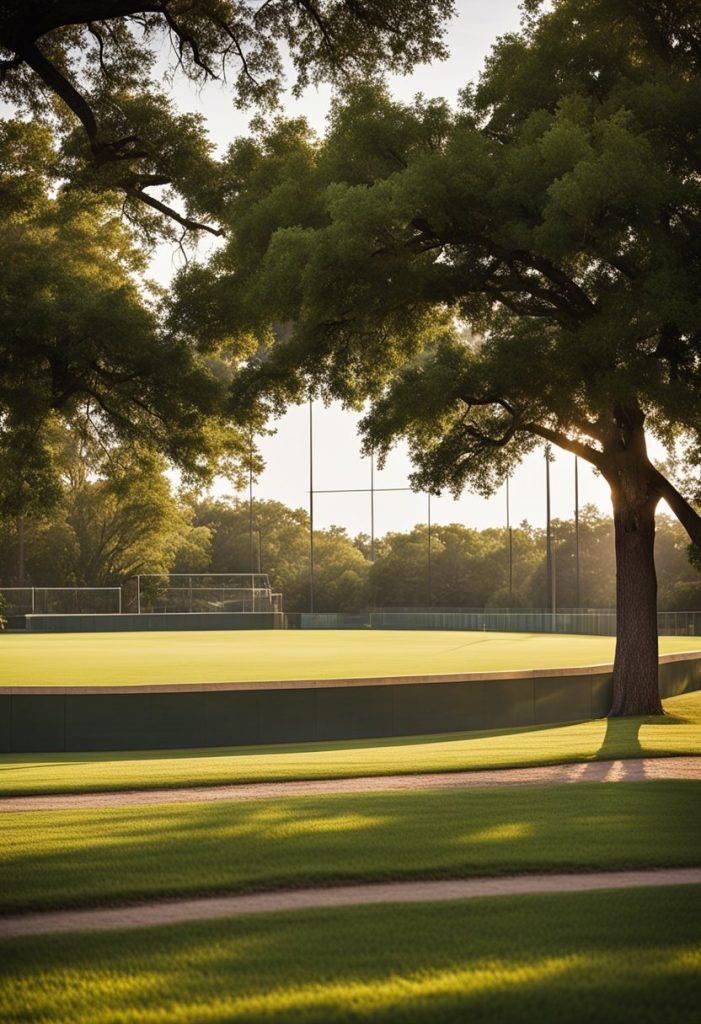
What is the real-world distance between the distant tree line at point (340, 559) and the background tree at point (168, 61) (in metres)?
48.7

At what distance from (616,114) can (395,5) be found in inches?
160

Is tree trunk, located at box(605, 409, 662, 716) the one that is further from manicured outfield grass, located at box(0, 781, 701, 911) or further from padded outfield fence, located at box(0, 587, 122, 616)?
padded outfield fence, located at box(0, 587, 122, 616)

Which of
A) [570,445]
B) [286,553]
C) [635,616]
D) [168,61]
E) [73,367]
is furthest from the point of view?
[286,553]

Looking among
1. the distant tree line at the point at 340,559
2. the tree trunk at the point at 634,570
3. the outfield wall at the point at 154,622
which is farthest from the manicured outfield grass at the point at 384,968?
the distant tree line at the point at 340,559

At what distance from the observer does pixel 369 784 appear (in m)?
13.4

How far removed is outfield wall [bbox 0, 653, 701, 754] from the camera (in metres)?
18.8

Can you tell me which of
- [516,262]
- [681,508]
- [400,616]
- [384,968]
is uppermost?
[516,262]

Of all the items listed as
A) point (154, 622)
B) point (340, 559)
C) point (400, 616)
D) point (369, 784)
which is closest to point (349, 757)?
point (369, 784)

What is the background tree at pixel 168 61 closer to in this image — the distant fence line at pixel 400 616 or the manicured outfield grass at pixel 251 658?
the manicured outfield grass at pixel 251 658

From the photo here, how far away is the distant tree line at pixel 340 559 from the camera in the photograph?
7962 cm

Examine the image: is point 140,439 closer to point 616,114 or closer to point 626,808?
point 616,114

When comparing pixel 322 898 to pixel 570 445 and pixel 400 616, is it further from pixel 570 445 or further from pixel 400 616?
pixel 400 616

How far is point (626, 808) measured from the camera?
11.1 m

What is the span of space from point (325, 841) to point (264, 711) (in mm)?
10689
